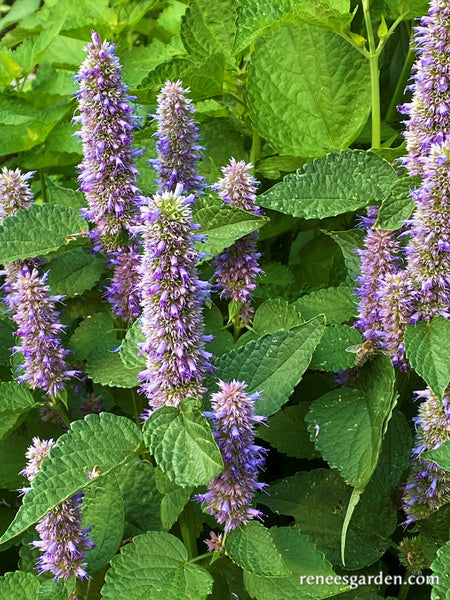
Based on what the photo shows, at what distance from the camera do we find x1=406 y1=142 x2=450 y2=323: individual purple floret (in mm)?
1288

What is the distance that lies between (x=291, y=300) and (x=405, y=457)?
556 mm

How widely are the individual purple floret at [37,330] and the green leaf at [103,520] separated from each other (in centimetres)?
22

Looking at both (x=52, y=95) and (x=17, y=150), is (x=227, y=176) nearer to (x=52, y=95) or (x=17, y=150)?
(x=17, y=150)

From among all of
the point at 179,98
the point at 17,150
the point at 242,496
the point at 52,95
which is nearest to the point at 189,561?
the point at 242,496

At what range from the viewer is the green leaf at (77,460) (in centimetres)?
117

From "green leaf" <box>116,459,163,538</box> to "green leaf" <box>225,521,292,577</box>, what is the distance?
32 centimetres

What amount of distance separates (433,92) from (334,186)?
0.26 m

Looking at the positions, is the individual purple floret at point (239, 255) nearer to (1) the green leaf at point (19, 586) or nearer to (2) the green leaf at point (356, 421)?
(2) the green leaf at point (356, 421)

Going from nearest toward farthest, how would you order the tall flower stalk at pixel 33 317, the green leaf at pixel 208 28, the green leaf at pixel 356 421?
1. the green leaf at pixel 356 421
2. the tall flower stalk at pixel 33 317
3. the green leaf at pixel 208 28

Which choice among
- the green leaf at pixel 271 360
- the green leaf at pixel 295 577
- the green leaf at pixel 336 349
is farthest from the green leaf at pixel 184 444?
the green leaf at pixel 336 349

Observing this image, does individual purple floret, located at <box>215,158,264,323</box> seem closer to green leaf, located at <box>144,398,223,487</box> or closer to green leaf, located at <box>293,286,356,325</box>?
green leaf, located at <box>293,286,356,325</box>

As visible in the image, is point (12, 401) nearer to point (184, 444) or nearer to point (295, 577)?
point (184, 444)

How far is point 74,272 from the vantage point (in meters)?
1.69

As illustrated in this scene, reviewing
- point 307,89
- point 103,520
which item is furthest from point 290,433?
point 307,89
